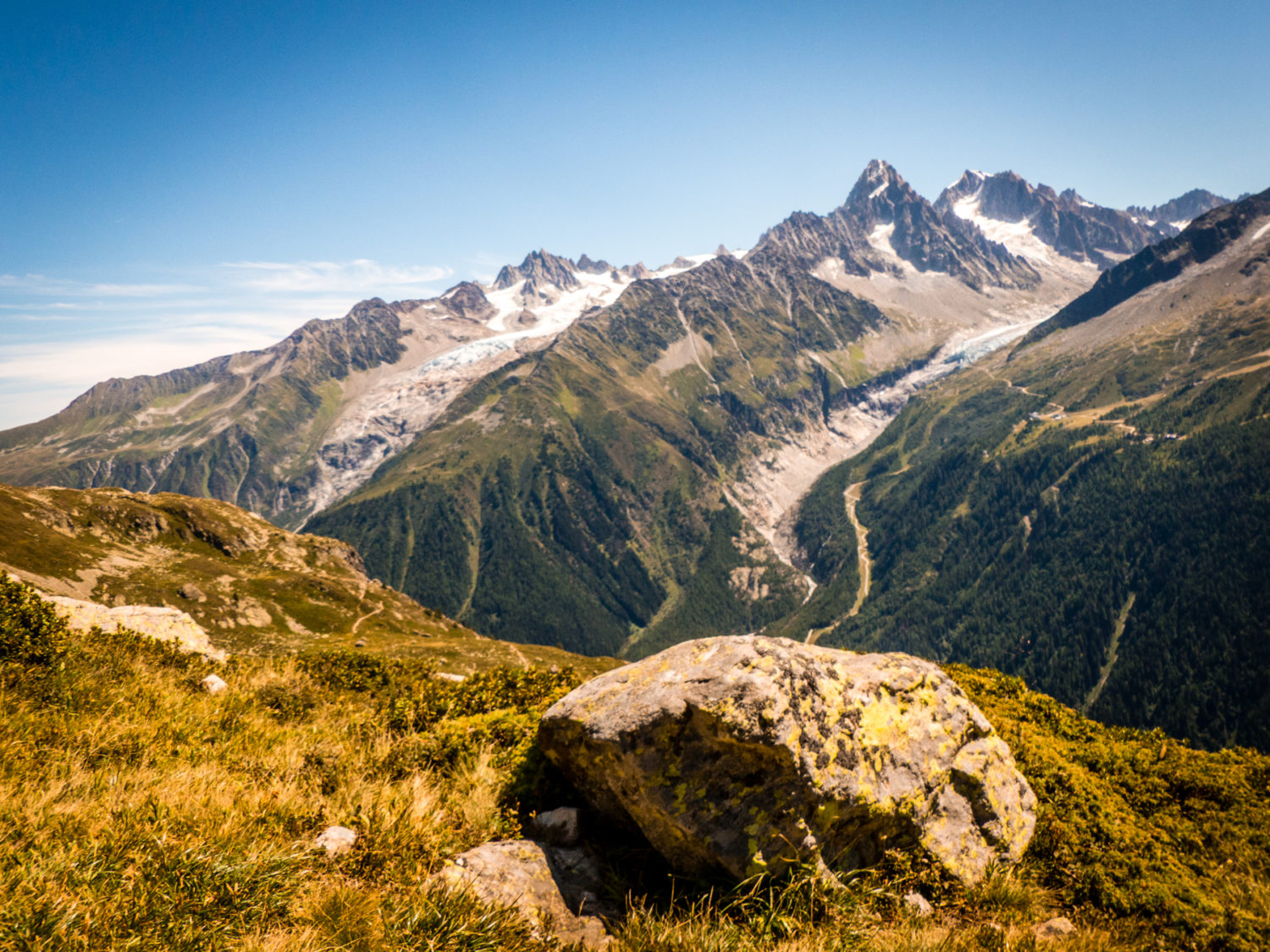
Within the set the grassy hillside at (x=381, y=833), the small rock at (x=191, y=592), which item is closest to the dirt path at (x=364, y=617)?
the small rock at (x=191, y=592)

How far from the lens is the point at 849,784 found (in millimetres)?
8500

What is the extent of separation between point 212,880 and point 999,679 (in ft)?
67.4

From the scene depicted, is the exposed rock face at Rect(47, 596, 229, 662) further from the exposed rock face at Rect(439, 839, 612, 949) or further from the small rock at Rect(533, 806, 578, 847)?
the exposed rock face at Rect(439, 839, 612, 949)

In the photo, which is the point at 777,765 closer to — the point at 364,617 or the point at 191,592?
the point at 191,592

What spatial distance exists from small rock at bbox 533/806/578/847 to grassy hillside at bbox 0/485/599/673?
8461cm

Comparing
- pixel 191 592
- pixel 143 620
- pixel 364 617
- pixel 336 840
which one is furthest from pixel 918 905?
pixel 364 617

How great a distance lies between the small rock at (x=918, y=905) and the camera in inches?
310

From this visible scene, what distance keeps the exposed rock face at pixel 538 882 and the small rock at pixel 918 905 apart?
4570 mm

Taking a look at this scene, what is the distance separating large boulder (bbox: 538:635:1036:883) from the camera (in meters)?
8.12

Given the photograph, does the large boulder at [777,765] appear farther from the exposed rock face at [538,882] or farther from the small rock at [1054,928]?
the exposed rock face at [538,882]

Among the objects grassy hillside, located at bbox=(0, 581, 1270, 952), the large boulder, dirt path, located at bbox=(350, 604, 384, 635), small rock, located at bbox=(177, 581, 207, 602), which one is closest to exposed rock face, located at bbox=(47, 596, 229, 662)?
grassy hillside, located at bbox=(0, 581, 1270, 952)

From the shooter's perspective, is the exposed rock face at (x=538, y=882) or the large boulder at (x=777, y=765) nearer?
the exposed rock face at (x=538, y=882)

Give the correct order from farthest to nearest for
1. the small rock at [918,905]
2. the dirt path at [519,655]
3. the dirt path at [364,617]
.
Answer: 1. the dirt path at [364,617]
2. the dirt path at [519,655]
3. the small rock at [918,905]

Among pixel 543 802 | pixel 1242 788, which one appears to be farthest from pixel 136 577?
pixel 1242 788
